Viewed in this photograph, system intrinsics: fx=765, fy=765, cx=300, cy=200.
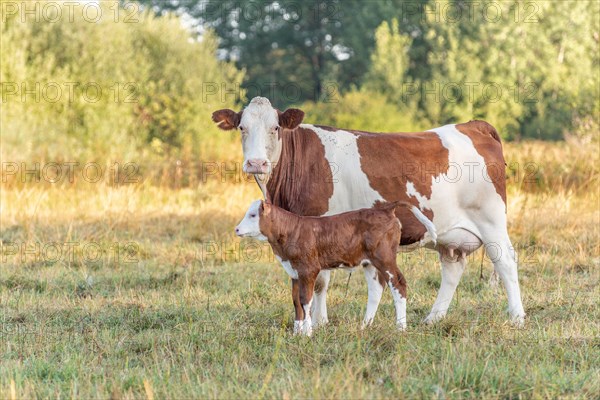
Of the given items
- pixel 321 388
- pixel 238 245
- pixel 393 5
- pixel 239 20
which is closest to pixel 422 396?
pixel 321 388

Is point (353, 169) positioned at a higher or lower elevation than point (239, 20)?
lower

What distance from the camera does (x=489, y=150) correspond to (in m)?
7.60

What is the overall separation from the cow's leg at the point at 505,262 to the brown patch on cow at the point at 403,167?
0.74 m

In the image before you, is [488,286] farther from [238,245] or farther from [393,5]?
[393,5]

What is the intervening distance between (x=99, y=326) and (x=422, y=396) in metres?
3.33

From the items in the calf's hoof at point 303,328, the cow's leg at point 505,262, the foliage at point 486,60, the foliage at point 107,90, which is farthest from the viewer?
the foliage at point 486,60

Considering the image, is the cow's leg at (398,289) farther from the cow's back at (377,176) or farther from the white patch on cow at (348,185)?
the white patch on cow at (348,185)

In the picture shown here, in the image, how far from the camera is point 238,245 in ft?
36.5

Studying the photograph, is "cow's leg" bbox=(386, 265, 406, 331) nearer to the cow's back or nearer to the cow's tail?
the cow's tail

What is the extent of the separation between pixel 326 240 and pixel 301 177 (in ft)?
2.75

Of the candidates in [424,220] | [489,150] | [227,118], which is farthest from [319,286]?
[489,150]

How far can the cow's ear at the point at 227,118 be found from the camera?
7.06m

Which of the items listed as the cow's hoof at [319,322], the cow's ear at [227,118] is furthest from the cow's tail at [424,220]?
the cow's ear at [227,118]

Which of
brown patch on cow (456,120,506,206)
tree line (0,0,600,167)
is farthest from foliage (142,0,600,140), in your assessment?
brown patch on cow (456,120,506,206)
